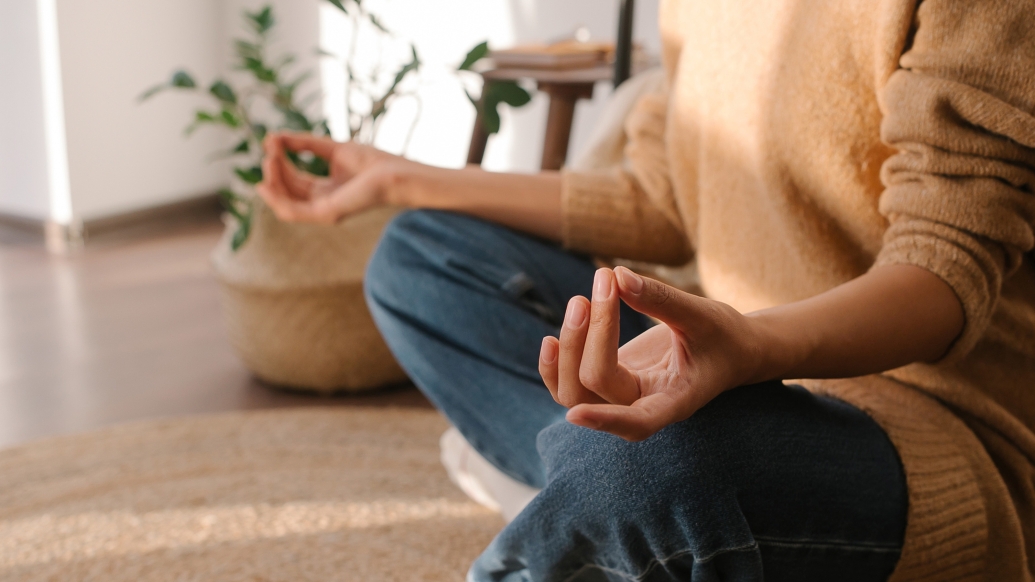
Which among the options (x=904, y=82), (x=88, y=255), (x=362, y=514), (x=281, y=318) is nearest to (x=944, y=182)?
(x=904, y=82)

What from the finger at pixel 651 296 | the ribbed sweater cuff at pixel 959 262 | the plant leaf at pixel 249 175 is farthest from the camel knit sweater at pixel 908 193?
the plant leaf at pixel 249 175

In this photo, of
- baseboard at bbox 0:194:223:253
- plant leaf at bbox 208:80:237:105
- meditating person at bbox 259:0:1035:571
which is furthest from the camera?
baseboard at bbox 0:194:223:253


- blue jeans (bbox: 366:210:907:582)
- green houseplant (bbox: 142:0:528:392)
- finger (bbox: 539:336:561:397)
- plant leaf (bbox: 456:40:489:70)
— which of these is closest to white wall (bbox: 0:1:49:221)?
green houseplant (bbox: 142:0:528:392)

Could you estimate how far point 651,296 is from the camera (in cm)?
45

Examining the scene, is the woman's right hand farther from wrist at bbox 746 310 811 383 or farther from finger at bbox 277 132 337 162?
wrist at bbox 746 310 811 383

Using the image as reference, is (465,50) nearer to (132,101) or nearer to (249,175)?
(132,101)

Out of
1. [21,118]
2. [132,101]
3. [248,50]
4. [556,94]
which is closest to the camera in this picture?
[248,50]

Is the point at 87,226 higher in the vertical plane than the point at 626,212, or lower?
lower

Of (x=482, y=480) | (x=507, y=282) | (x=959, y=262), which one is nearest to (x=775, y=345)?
(x=959, y=262)

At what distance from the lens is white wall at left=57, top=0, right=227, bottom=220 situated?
258cm

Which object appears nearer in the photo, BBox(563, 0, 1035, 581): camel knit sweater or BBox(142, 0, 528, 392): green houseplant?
BBox(563, 0, 1035, 581): camel knit sweater

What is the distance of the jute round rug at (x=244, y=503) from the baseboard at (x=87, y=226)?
142 cm

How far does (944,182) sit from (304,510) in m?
0.83

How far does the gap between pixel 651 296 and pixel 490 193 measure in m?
0.53
